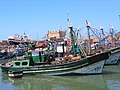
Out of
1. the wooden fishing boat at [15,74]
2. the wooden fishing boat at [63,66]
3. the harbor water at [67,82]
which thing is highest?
the wooden fishing boat at [63,66]

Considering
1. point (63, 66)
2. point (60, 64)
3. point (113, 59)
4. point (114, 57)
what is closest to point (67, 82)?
point (63, 66)

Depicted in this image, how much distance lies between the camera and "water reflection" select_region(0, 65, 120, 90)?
23766mm

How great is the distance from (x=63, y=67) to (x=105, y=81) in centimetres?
555

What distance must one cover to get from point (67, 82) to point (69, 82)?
179mm

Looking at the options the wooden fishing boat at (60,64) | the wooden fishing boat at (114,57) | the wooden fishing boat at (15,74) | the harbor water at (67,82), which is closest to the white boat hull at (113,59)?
the wooden fishing boat at (114,57)

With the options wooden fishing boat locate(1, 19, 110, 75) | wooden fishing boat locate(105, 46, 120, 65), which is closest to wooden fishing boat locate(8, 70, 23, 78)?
wooden fishing boat locate(1, 19, 110, 75)

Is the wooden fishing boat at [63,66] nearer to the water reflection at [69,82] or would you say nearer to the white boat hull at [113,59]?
the water reflection at [69,82]

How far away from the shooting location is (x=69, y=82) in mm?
26484

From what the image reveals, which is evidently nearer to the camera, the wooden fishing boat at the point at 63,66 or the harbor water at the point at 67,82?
the harbor water at the point at 67,82

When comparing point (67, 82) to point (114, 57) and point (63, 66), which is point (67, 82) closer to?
point (63, 66)

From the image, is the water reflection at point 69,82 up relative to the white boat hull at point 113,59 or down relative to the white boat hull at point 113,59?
down

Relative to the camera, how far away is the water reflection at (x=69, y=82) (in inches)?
936

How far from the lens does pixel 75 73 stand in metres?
29.8

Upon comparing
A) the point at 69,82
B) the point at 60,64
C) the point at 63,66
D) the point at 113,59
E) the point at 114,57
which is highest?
the point at 114,57
